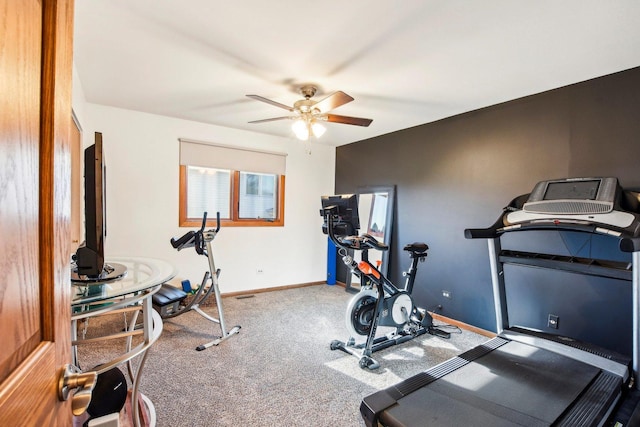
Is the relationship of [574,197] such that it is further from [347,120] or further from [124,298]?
[124,298]

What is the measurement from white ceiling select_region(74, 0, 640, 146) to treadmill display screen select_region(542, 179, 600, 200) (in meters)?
0.94

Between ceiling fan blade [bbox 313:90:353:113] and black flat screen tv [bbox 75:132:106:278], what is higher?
ceiling fan blade [bbox 313:90:353:113]

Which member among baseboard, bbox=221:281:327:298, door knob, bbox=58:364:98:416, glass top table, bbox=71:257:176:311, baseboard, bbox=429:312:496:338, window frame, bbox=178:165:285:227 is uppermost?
window frame, bbox=178:165:285:227

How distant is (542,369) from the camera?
80.1 inches

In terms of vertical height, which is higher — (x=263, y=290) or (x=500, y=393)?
(x=500, y=393)

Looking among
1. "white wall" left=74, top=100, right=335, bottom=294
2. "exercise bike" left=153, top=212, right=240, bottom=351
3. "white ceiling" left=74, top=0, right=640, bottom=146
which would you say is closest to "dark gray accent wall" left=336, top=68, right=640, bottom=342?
"white ceiling" left=74, top=0, right=640, bottom=146

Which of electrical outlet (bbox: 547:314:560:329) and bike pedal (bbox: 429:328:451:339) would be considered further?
bike pedal (bbox: 429:328:451:339)

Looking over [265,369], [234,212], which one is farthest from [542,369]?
[234,212]

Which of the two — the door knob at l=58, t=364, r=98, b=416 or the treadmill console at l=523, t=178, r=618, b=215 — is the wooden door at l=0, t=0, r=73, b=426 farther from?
the treadmill console at l=523, t=178, r=618, b=215

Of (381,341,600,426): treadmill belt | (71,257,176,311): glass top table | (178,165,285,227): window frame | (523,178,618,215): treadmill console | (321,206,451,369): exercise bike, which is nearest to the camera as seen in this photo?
(71,257,176,311): glass top table

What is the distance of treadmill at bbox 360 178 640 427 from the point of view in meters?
1.58

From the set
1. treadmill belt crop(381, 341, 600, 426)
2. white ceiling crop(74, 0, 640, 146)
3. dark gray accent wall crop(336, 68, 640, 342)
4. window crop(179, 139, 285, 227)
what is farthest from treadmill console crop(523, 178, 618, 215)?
window crop(179, 139, 285, 227)

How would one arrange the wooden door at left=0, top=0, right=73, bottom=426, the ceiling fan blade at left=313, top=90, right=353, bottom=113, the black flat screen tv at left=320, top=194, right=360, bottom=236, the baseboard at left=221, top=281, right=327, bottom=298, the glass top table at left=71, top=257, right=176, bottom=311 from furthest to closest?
the baseboard at left=221, top=281, right=327, bottom=298 < the black flat screen tv at left=320, top=194, right=360, bottom=236 < the ceiling fan blade at left=313, top=90, right=353, bottom=113 < the glass top table at left=71, top=257, right=176, bottom=311 < the wooden door at left=0, top=0, right=73, bottom=426

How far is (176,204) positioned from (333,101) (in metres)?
2.68
